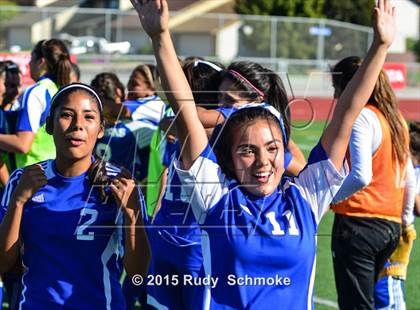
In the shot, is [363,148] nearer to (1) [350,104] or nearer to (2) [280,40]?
(1) [350,104]

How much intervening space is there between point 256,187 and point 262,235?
0.51ft

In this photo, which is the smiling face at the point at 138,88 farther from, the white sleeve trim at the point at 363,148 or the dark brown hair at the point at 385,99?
the white sleeve trim at the point at 363,148

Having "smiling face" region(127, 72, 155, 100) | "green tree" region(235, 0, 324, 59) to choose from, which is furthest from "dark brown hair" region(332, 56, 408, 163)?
"green tree" region(235, 0, 324, 59)

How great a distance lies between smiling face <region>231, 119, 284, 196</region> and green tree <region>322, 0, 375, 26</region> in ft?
112

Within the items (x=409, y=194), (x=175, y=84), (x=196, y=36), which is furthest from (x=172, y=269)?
(x=196, y=36)

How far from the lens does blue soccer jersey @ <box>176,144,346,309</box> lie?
2727 millimetres

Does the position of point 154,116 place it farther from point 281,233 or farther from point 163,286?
point 281,233

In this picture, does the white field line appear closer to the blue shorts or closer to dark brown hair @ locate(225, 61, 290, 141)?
dark brown hair @ locate(225, 61, 290, 141)

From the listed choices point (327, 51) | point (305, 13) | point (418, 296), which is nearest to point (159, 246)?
point (418, 296)

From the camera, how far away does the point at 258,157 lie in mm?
2748

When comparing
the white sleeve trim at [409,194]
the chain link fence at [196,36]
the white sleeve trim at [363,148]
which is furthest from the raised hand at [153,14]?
the chain link fence at [196,36]

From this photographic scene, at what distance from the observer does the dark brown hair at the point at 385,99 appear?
14.0 ft

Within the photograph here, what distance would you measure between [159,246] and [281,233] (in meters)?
1.02

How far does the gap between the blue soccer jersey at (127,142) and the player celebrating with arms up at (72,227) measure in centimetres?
289
